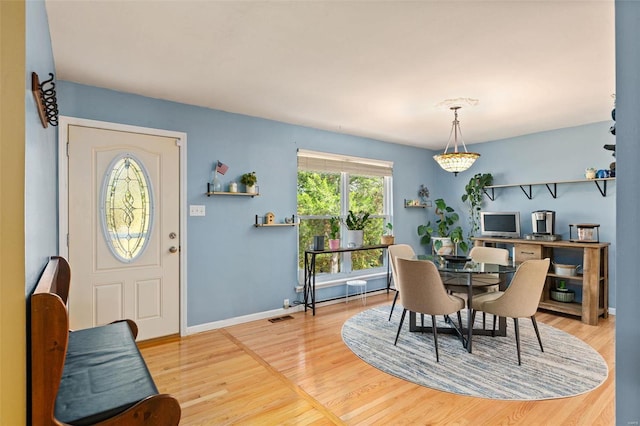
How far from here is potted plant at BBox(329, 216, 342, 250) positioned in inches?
173

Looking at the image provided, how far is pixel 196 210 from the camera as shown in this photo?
3553 millimetres

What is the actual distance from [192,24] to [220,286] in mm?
2587

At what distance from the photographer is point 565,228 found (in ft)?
14.8

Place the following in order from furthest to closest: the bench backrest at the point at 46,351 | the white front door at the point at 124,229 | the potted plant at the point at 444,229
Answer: the potted plant at the point at 444,229, the white front door at the point at 124,229, the bench backrest at the point at 46,351

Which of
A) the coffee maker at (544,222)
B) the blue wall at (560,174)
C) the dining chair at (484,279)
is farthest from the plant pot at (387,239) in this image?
the coffee maker at (544,222)

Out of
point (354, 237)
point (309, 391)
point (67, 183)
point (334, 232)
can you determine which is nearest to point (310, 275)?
point (334, 232)

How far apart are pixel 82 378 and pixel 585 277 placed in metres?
4.76

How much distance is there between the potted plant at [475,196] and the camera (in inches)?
206

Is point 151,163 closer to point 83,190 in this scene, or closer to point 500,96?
point 83,190

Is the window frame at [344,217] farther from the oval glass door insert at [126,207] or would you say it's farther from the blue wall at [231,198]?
the oval glass door insert at [126,207]

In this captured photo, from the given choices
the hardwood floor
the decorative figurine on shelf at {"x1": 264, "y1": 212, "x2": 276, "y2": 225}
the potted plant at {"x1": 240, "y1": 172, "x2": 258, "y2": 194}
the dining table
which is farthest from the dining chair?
the potted plant at {"x1": 240, "y1": 172, "x2": 258, "y2": 194}

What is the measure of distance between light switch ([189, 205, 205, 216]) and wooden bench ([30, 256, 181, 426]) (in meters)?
1.59
